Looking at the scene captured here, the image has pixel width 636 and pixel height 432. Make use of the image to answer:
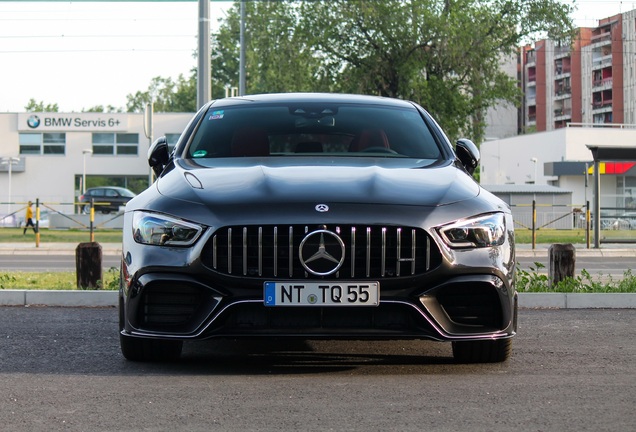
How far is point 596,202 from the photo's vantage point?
27.7 meters

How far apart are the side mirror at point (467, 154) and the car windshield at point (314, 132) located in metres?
0.19

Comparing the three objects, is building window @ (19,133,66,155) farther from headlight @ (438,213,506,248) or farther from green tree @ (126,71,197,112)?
headlight @ (438,213,506,248)

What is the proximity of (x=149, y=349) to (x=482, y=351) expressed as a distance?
1.81 meters

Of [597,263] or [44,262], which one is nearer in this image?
[44,262]

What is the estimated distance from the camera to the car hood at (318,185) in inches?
218

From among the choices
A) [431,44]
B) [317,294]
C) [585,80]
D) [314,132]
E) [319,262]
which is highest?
[585,80]

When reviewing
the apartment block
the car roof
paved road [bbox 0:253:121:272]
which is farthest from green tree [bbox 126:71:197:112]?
the car roof

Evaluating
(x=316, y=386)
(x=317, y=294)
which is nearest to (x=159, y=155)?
(x=317, y=294)

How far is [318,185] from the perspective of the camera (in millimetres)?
5688

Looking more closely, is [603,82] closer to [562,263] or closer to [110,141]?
[110,141]

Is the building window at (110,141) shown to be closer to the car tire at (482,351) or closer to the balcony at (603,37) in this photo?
the balcony at (603,37)

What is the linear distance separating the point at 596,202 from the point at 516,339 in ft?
69.5

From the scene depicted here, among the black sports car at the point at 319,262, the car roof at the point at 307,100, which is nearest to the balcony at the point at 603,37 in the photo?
the car roof at the point at 307,100

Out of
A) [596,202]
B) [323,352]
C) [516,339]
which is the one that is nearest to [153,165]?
[323,352]
